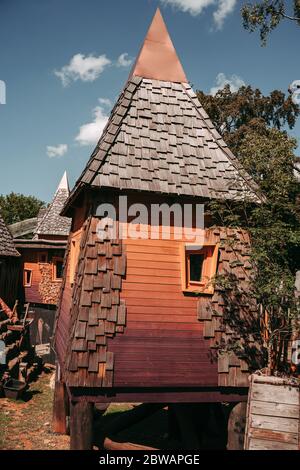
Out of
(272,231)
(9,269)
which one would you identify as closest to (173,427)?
(272,231)

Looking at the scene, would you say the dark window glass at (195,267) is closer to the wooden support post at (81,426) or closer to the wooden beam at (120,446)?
the wooden beam at (120,446)

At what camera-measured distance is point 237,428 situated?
7375 millimetres

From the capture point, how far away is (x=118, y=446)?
7887 millimetres

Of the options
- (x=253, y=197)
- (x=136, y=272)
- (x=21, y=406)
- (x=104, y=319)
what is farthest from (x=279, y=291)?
(x=21, y=406)

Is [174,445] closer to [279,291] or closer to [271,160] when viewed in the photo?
[279,291]

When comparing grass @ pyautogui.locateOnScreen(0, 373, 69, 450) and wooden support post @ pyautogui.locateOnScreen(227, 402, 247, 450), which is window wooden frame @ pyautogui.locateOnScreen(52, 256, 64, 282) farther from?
wooden support post @ pyautogui.locateOnScreen(227, 402, 247, 450)

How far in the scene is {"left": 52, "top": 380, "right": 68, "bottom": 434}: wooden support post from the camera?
9.98 meters

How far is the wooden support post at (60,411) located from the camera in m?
9.98

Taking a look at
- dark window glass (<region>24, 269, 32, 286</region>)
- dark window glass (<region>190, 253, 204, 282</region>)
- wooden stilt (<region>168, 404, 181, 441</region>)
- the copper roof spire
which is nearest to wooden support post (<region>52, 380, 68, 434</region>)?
wooden stilt (<region>168, 404, 181, 441</region>)

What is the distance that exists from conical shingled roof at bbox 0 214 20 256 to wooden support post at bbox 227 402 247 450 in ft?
47.6

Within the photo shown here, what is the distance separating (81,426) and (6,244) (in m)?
15.2

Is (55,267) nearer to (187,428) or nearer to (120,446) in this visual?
(187,428)
